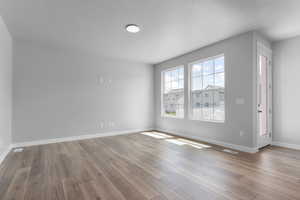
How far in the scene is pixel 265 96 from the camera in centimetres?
373

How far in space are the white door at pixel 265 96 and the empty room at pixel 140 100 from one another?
29 millimetres

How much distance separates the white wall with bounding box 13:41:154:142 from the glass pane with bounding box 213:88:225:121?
2.78 meters

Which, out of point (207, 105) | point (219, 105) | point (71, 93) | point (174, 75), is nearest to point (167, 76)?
point (174, 75)

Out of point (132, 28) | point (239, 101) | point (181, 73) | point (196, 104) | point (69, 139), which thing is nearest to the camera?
point (132, 28)

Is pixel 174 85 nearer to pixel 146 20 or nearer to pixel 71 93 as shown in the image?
pixel 146 20

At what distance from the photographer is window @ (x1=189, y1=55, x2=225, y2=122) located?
3945mm

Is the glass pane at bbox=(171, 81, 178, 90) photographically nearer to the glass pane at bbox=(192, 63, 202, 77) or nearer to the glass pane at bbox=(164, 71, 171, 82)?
the glass pane at bbox=(164, 71, 171, 82)

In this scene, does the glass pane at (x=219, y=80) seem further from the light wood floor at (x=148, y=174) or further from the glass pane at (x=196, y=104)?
the light wood floor at (x=148, y=174)

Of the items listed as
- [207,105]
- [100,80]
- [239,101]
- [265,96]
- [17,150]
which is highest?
[100,80]

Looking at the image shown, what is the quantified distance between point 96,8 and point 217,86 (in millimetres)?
3409

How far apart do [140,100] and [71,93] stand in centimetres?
247

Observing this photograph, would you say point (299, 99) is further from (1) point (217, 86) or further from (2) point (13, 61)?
(2) point (13, 61)

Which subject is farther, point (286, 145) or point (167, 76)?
point (167, 76)

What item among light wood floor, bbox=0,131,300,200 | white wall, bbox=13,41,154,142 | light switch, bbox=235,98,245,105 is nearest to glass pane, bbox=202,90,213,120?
light switch, bbox=235,98,245,105
